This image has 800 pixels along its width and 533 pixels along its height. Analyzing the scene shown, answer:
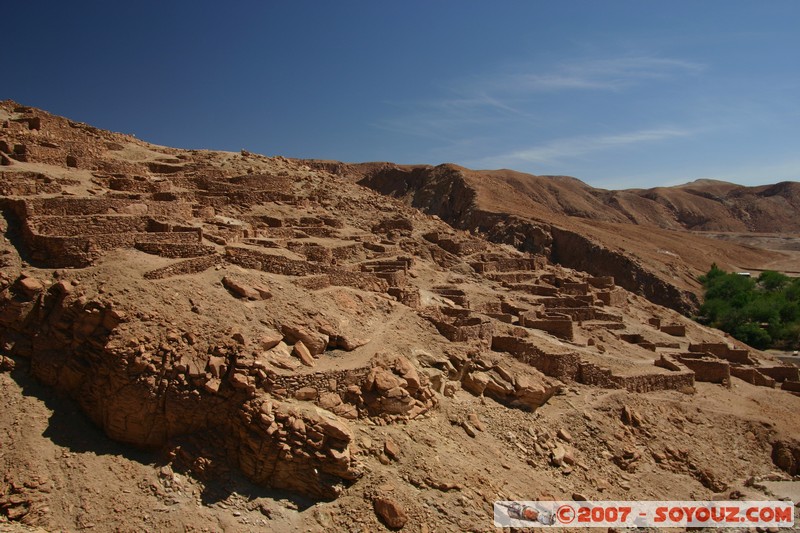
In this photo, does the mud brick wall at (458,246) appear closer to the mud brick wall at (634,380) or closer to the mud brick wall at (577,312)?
the mud brick wall at (577,312)

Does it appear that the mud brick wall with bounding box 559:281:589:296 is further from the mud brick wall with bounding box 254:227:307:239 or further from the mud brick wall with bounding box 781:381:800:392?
the mud brick wall with bounding box 254:227:307:239

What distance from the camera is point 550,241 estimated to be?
159ft

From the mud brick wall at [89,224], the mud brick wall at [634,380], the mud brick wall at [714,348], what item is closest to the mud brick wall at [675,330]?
the mud brick wall at [714,348]

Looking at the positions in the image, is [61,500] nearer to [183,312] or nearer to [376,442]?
[183,312]

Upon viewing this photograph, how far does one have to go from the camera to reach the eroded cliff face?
4438 centimetres

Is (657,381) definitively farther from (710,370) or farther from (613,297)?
(613,297)

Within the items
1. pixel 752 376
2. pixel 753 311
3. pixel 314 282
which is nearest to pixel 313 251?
pixel 314 282

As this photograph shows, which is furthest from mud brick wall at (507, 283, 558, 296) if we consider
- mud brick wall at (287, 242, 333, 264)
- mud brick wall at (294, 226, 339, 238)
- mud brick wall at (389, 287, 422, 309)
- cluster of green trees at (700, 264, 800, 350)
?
cluster of green trees at (700, 264, 800, 350)

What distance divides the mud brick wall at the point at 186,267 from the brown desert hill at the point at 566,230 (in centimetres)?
3074

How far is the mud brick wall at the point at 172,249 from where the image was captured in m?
15.5

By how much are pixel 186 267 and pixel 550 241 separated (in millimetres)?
36972

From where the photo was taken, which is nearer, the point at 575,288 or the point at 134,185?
the point at 134,185

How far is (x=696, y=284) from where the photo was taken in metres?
48.7

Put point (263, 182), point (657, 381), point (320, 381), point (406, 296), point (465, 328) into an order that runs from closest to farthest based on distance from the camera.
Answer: point (320, 381)
point (465, 328)
point (657, 381)
point (406, 296)
point (263, 182)
